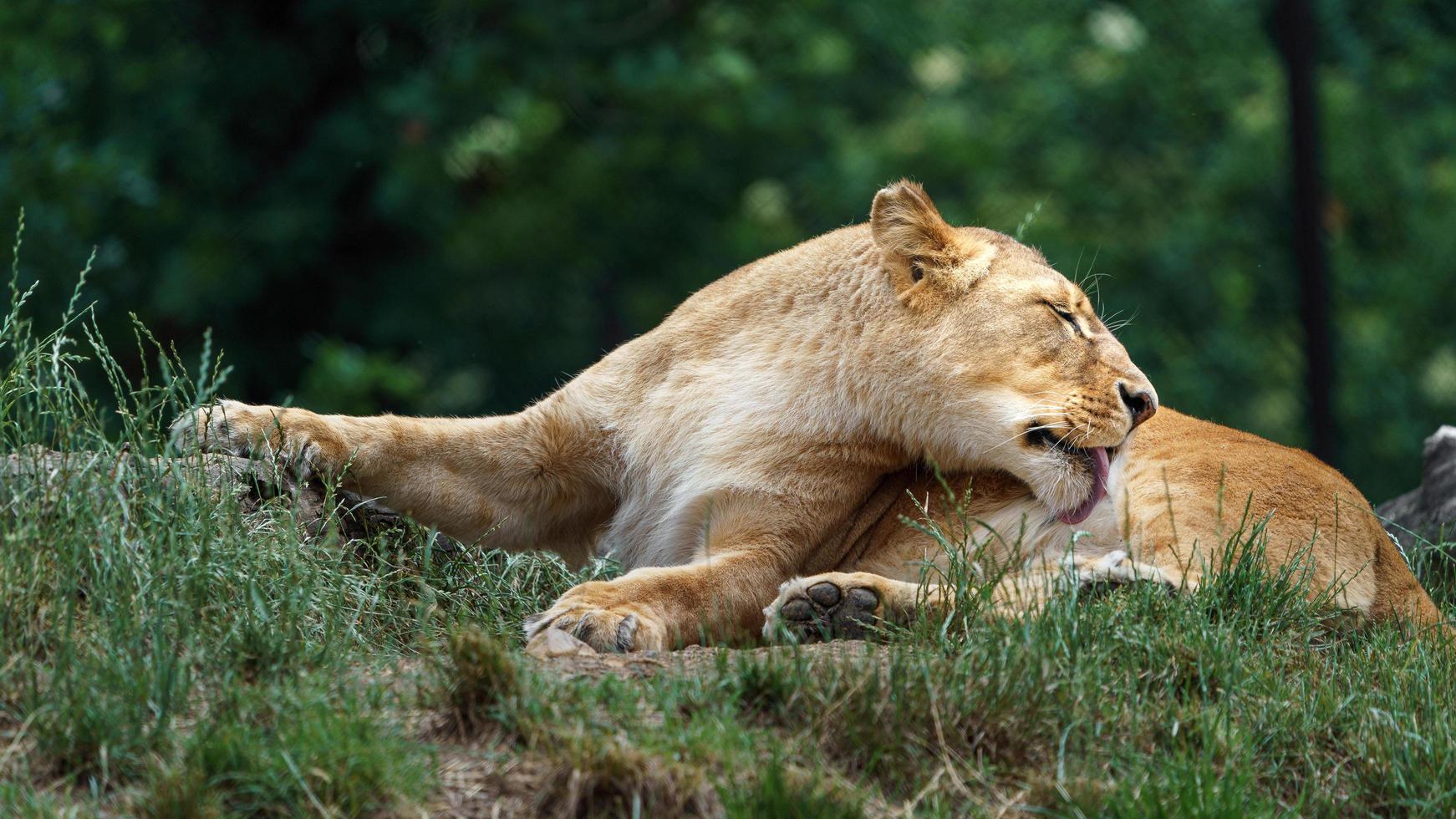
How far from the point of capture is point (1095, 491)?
4090 mm

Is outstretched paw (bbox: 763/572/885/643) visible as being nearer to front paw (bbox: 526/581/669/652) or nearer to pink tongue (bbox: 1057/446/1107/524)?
front paw (bbox: 526/581/669/652)

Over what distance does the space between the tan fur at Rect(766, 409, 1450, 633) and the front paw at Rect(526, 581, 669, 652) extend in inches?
22.2

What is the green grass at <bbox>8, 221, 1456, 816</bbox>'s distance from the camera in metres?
2.57

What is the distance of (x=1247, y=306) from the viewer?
399 inches

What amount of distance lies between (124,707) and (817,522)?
1876 mm

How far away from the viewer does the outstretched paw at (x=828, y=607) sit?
3.58 meters

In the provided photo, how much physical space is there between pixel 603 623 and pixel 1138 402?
149 cm

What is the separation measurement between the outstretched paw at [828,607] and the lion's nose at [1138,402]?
0.91m

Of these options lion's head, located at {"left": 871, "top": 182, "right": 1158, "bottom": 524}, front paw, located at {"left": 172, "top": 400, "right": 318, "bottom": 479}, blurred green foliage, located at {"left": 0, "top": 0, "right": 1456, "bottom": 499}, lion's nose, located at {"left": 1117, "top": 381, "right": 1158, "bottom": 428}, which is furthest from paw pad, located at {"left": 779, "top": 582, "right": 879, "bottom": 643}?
blurred green foliage, located at {"left": 0, "top": 0, "right": 1456, "bottom": 499}

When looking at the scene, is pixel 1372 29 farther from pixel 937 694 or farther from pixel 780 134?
pixel 937 694

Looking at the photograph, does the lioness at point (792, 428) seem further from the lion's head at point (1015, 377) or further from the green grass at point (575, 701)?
the green grass at point (575, 701)

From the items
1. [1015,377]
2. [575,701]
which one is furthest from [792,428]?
[575,701]

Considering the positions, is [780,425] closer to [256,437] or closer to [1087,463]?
[1087,463]

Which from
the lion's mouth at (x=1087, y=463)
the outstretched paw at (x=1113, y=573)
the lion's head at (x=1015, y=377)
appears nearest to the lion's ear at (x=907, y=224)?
the lion's head at (x=1015, y=377)
